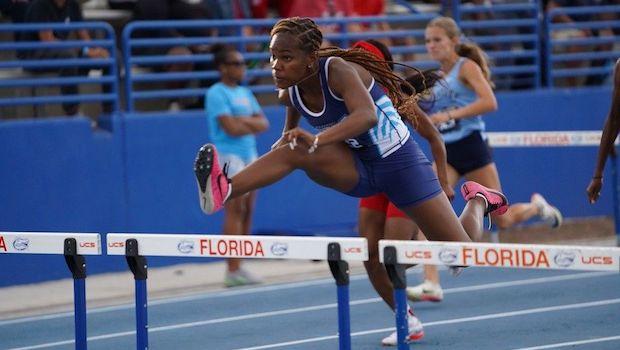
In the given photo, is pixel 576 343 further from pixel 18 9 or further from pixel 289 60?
pixel 18 9

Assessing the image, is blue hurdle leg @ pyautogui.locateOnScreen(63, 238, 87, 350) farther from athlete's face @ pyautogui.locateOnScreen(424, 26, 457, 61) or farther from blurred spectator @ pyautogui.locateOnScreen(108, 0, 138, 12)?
blurred spectator @ pyautogui.locateOnScreen(108, 0, 138, 12)

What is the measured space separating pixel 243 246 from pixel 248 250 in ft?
0.11

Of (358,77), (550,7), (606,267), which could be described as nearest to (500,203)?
(358,77)

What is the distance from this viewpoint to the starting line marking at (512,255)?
211 inches

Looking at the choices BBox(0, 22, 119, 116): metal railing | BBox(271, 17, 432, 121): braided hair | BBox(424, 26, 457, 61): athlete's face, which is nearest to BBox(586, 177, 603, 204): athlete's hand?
BBox(271, 17, 432, 121): braided hair

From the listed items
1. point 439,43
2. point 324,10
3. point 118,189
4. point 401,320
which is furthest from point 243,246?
point 324,10

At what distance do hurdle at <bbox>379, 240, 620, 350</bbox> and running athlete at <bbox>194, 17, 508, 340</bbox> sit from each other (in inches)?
41.4

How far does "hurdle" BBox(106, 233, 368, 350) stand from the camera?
591cm

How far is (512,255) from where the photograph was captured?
5.53 metres

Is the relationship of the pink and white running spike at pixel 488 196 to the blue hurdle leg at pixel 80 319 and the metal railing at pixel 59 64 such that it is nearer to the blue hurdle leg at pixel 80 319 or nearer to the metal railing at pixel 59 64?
the blue hurdle leg at pixel 80 319

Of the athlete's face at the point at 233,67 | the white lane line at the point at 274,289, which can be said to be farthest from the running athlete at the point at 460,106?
the athlete's face at the point at 233,67

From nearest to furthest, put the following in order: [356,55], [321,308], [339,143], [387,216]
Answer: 1. [339,143]
2. [356,55]
3. [387,216]
4. [321,308]

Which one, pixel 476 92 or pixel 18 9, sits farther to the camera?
pixel 18 9

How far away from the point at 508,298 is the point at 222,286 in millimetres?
2752
